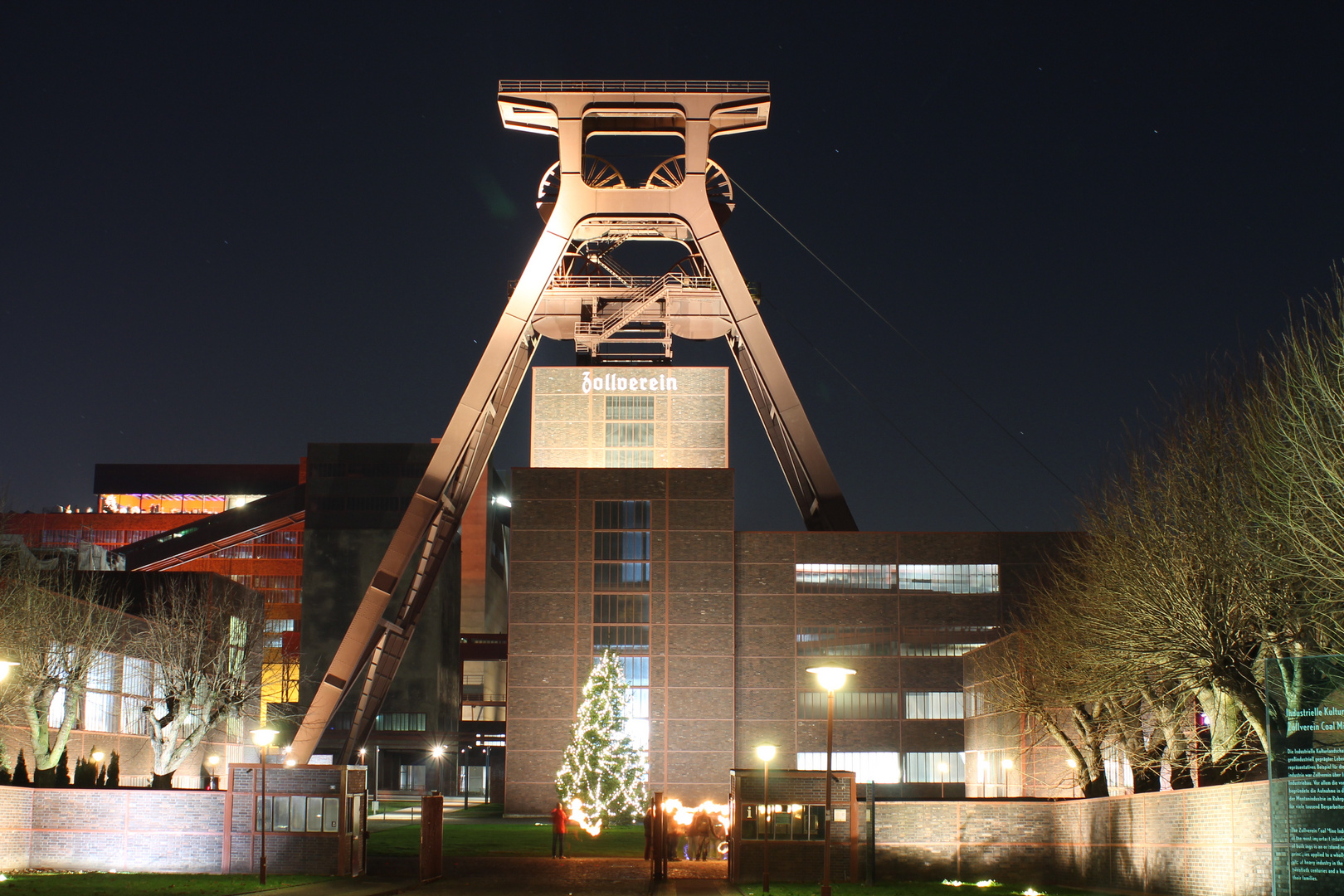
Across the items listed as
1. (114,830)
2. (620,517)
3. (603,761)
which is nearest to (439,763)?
(620,517)

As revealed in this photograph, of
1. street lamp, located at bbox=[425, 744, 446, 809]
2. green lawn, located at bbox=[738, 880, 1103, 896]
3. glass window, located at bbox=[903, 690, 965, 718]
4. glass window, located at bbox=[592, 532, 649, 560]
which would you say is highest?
glass window, located at bbox=[592, 532, 649, 560]

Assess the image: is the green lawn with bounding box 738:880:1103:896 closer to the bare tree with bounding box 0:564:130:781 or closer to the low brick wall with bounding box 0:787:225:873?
the low brick wall with bounding box 0:787:225:873

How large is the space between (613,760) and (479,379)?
1586 cm

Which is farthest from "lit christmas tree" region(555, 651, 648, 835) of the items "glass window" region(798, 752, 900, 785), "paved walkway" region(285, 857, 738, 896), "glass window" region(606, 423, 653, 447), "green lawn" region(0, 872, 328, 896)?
"glass window" region(606, 423, 653, 447)

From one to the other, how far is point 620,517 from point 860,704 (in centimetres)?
1287

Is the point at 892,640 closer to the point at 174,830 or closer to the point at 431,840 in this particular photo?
the point at 431,840

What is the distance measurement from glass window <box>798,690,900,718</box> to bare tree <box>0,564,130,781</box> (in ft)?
90.5

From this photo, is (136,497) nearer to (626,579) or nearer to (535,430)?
(535,430)

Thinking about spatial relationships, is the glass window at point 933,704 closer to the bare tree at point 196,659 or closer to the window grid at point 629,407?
the window grid at point 629,407

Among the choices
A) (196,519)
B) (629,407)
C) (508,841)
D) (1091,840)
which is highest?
(629,407)

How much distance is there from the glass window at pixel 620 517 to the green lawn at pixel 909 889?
99.0 feet

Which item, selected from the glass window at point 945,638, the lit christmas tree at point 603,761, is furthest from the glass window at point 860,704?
the lit christmas tree at point 603,761

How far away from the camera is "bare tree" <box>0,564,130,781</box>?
125 feet

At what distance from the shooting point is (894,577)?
182 ft
